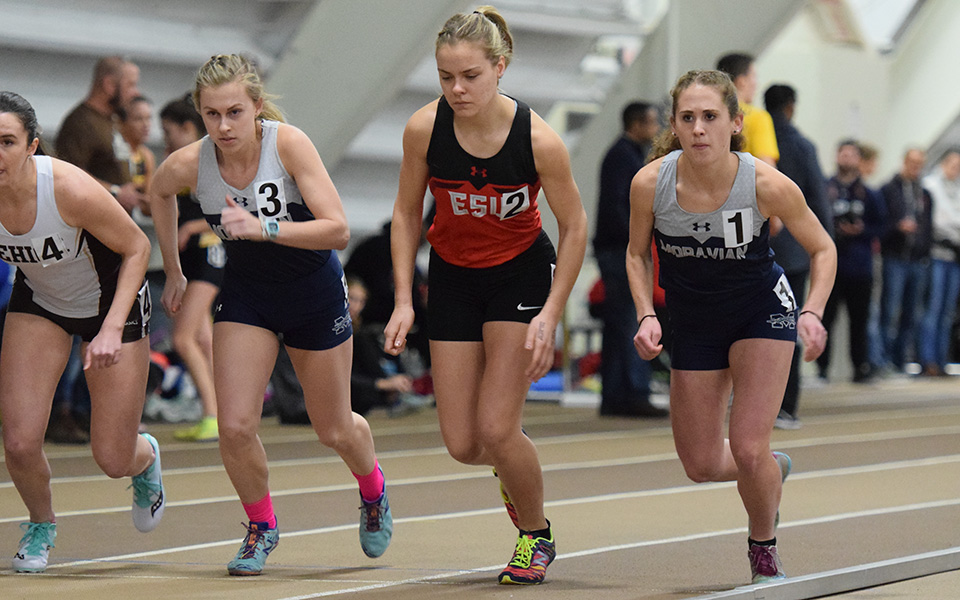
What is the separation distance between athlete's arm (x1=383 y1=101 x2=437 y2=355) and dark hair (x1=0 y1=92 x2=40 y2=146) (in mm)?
1172

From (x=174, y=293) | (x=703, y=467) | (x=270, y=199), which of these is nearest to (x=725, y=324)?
(x=703, y=467)

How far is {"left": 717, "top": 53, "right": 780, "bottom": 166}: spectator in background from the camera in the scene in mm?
7660

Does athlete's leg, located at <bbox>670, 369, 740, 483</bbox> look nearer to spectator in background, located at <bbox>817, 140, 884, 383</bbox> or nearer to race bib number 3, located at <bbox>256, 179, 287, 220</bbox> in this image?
race bib number 3, located at <bbox>256, 179, 287, 220</bbox>

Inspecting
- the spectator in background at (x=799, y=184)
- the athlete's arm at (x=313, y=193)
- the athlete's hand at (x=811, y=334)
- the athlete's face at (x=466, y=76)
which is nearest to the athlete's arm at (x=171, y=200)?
the athlete's arm at (x=313, y=193)

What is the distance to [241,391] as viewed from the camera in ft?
14.0

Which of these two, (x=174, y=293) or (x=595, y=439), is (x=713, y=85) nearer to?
(x=174, y=293)

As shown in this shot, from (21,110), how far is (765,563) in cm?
265

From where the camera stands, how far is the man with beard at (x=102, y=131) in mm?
7652

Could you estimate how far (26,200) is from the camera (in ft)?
14.4

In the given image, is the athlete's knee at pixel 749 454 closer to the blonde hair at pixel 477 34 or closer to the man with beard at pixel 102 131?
the blonde hair at pixel 477 34

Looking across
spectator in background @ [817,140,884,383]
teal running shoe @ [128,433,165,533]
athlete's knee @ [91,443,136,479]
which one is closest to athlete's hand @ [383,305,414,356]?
athlete's knee @ [91,443,136,479]

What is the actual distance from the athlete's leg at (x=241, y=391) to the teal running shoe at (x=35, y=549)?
0.66 m

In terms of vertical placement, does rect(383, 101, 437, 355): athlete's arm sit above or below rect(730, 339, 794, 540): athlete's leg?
above

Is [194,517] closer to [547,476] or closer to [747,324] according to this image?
[547,476]
